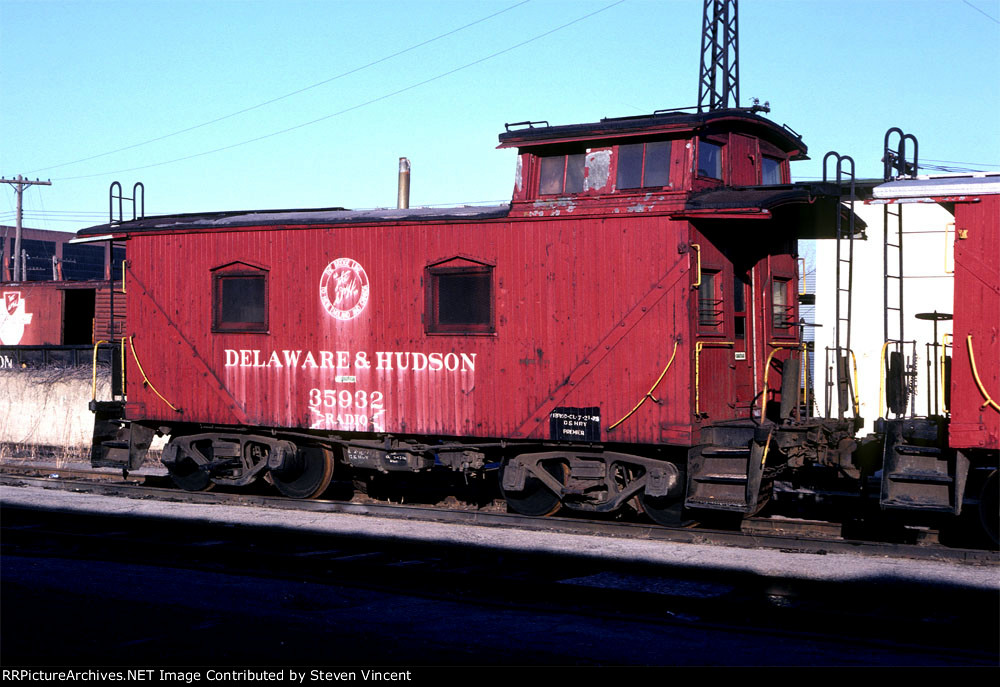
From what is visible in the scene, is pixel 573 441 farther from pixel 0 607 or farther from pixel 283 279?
pixel 0 607

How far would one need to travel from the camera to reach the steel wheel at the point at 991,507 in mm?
11031

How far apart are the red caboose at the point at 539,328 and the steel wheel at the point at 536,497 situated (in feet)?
0.10

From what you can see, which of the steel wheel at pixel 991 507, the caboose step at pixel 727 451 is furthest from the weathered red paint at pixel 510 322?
the steel wheel at pixel 991 507

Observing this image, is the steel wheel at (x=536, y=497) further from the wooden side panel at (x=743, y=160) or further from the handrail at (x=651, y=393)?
the wooden side panel at (x=743, y=160)

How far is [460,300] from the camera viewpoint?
545 inches

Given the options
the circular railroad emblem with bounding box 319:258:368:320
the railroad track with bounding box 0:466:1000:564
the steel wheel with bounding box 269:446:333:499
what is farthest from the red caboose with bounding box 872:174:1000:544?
the steel wheel with bounding box 269:446:333:499

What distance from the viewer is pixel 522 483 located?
13.6 m

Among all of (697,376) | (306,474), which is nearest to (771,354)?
(697,376)

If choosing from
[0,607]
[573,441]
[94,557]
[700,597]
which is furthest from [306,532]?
[700,597]

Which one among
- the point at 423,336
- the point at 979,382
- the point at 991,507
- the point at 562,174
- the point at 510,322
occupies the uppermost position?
the point at 562,174

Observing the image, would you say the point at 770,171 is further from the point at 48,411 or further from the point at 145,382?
the point at 48,411

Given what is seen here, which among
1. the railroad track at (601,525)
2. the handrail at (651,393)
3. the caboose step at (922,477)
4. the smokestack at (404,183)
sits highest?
the smokestack at (404,183)

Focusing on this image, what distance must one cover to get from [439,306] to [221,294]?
3818 millimetres

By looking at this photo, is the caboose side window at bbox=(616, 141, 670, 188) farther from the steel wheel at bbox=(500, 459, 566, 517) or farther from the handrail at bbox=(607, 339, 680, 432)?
the steel wheel at bbox=(500, 459, 566, 517)
